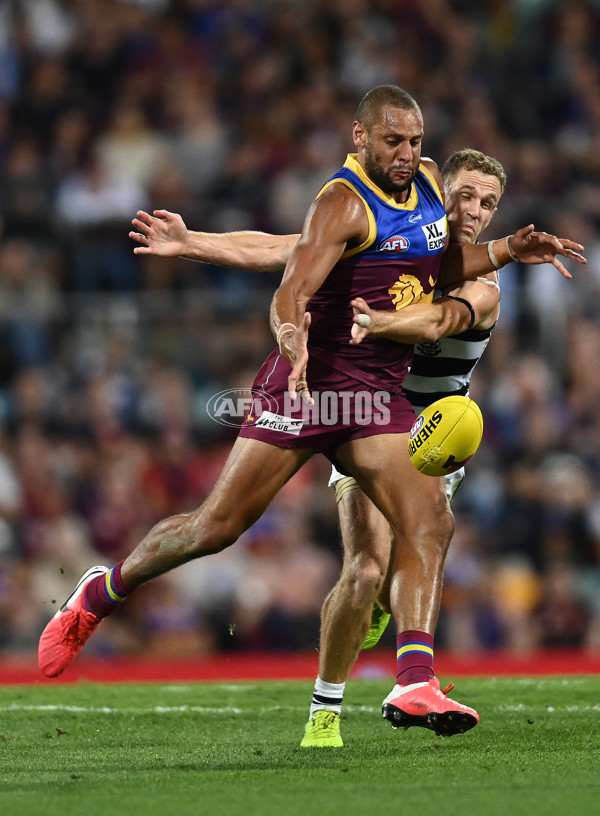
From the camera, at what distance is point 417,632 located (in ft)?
18.9

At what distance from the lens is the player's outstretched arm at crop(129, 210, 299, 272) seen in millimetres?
6719

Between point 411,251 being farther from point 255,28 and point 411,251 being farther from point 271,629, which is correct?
point 255,28

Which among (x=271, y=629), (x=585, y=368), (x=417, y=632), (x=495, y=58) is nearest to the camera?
(x=417, y=632)

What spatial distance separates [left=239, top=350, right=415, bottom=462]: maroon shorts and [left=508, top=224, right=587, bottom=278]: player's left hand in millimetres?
885

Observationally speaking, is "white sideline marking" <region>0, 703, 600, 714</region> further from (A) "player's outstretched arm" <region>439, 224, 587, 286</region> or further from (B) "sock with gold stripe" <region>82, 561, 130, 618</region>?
(A) "player's outstretched arm" <region>439, 224, 587, 286</region>

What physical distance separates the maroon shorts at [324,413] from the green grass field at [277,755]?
53.1 inches

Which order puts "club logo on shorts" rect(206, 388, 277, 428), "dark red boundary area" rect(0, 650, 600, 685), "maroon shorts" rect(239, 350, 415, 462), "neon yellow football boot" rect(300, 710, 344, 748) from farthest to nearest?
"club logo on shorts" rect(206, 388, 277, 428) < "dark red boundary area" rect(0, 650, 600, 685) < "neon yellow football boot" rect(300, 710, 344, 748) < "maroon shorts" rect(239, 350, 415, 462)

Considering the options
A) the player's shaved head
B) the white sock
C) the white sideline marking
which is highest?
the player's shaved head

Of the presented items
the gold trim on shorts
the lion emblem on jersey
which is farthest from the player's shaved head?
the gold trim on shorts

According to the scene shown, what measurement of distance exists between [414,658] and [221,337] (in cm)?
682

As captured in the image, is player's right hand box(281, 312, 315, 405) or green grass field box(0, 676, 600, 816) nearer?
green grass field box(0, 676, 600, 816)

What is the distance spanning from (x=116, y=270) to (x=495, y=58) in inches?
206

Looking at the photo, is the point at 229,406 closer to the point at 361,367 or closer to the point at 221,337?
the point at 221,337

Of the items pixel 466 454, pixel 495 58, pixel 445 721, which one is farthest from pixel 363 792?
pixel 495 58
